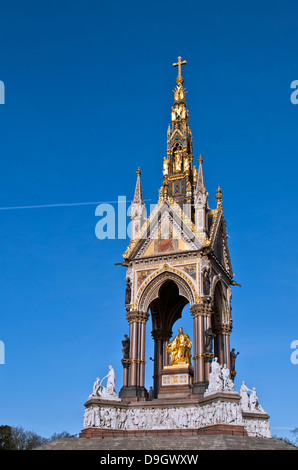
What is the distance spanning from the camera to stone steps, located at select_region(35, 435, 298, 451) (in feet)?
67.2

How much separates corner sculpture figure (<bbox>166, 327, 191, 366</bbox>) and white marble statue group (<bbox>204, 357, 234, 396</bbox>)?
3790mm

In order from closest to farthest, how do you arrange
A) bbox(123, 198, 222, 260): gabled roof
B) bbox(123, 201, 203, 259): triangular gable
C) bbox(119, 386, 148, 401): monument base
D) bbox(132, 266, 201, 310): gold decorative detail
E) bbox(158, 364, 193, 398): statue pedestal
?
→ bbox(119, 386, 148, 401): monument base, bbox(158, 364, 193, 398): statue pedestal, bbox(132, 266, 201, 310): gold decorative detail, bbox(123, 198, 222, 260): gabled roof, bbox(123, 201, 203, 259): triangular gable

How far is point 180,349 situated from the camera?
29359 millimetres

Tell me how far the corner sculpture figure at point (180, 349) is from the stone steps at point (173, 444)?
6.81 meters

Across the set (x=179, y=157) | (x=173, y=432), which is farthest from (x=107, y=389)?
(x=179, y=157)

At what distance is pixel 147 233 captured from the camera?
31.0 m

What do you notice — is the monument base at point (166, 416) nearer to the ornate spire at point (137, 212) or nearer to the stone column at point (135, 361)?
the stone column at point (135, 361)

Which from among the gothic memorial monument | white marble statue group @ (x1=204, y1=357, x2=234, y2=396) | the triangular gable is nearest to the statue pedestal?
the gothic memorial monument

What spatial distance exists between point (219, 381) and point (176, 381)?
3.72m

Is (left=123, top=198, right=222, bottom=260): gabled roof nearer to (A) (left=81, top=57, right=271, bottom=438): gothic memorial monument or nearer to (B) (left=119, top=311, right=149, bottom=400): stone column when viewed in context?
(A) (left=81, top=57, right=271, bottom=438): gothic memorial monument

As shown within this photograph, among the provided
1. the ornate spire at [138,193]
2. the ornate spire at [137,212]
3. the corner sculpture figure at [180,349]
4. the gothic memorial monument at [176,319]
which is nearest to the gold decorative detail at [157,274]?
the gothic memorial monument at [176,319]

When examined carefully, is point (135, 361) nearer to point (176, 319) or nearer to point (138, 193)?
point (176, 319)

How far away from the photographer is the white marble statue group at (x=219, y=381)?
24.6 meters
